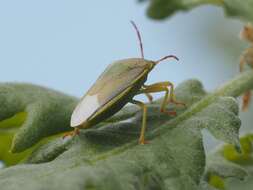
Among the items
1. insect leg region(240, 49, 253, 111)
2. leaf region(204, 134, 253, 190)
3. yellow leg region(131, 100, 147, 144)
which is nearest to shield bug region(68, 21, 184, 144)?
yellow leg region(131, 100, 147, 144)

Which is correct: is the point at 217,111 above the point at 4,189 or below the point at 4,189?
below

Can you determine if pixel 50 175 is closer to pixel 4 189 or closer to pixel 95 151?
pixel 4 189

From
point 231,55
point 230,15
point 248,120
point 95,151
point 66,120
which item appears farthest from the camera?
point 231,55

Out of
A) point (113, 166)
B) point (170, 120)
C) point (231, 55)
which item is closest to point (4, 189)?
point (113, 166)

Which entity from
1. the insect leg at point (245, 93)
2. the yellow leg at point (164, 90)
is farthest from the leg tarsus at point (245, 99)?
the yellow leg at point (164, 90)

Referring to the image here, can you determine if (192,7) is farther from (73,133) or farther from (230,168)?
(73,133)

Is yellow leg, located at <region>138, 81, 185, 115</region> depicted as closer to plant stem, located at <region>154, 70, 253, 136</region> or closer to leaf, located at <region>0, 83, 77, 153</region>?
plant stem, located at <region>154, 70, 253, 136</region>

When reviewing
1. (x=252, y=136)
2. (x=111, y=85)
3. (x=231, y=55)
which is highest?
(x=111, y=85)

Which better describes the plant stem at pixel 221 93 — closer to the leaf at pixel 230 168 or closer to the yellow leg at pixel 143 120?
the yellow leg at pixel 143 120
